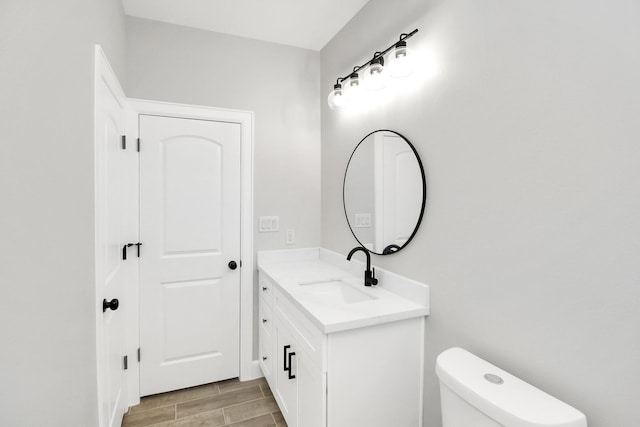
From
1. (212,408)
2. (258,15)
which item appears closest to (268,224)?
(212,408)

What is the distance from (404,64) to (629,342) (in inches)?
54.4

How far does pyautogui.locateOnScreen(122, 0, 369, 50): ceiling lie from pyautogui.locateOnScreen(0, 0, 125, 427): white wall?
91 centimetres

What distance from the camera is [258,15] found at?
2133 millimetres

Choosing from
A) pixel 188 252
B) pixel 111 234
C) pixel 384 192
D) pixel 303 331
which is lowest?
pixel 303 331

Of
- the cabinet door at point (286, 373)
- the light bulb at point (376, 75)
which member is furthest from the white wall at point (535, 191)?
the cabinet door at point (286, 373)

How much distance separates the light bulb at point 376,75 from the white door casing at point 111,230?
131cm

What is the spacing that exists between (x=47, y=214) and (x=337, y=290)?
4.95 feet

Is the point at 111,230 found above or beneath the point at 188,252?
above

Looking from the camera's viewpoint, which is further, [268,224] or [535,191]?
[268,224]

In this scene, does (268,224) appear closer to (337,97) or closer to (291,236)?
(291,236)

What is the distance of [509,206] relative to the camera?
3.72ft

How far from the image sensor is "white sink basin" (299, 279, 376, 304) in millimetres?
1849

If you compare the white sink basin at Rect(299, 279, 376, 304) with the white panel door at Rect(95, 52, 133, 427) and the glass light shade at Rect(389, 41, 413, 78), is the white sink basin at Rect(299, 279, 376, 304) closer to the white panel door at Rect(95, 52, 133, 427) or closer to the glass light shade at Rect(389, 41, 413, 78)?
the white panel door at Rect(95, 52, 133, 427)

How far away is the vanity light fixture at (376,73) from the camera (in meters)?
1.56
